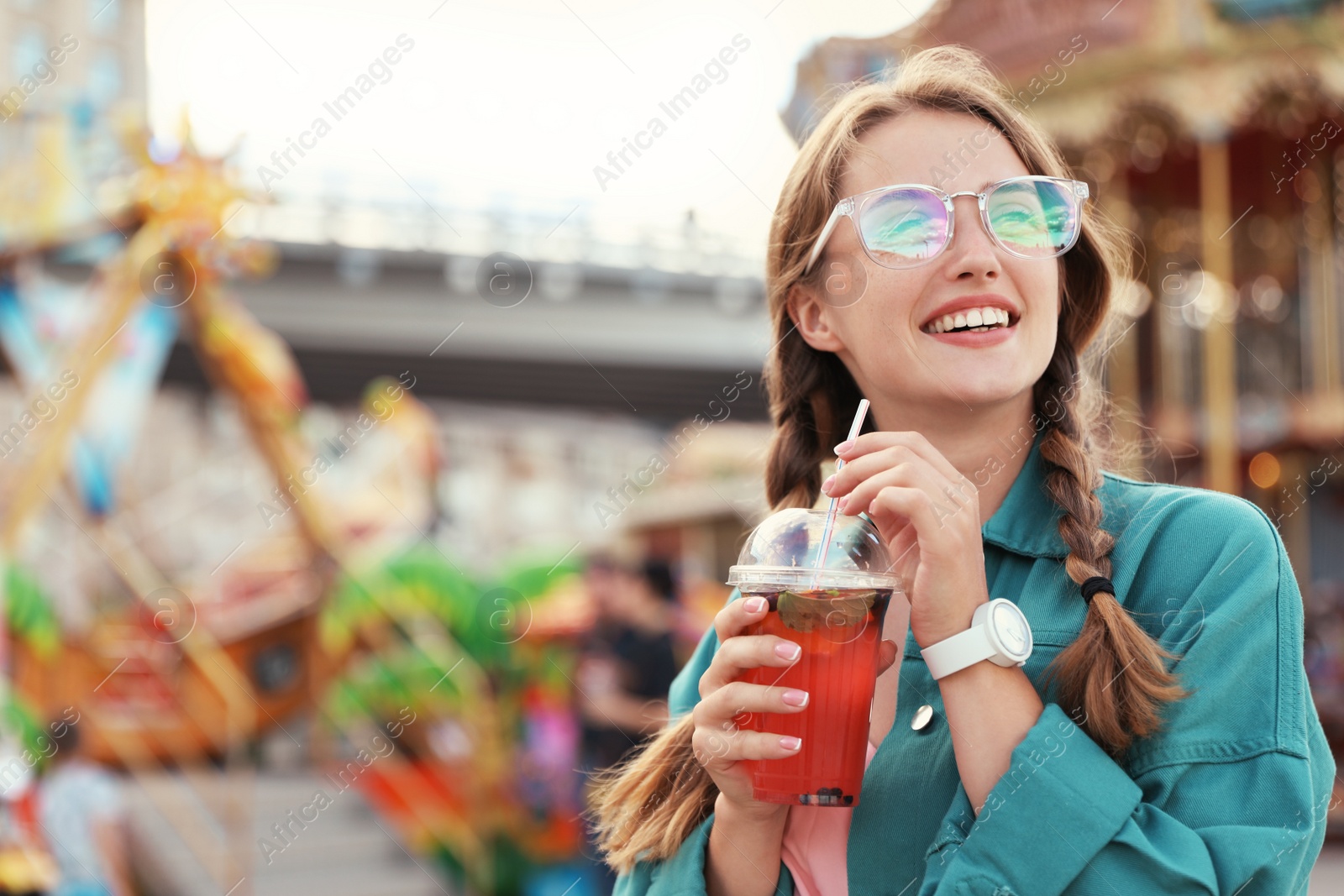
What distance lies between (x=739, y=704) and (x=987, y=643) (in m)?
0.26

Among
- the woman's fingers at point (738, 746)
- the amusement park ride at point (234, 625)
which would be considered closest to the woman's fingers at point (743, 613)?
the woman's fingers at point (738, 746)

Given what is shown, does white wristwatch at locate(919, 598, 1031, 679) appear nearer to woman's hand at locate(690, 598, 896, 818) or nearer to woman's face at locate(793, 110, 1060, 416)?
woman's hand at locate(690, 598, 896, 818)

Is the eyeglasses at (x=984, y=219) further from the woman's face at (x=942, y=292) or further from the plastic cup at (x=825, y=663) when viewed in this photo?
the plastic cup at (x=825, y=663)

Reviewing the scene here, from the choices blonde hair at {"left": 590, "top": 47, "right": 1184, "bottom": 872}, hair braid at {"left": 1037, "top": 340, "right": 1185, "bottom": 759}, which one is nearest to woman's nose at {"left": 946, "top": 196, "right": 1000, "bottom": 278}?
blonde hair at {"left": 590, "top": 47, "right": 1184, "bottom": 872}

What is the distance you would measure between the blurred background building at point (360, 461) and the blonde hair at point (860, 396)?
3497 mm

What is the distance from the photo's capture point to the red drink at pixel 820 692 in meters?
1.23

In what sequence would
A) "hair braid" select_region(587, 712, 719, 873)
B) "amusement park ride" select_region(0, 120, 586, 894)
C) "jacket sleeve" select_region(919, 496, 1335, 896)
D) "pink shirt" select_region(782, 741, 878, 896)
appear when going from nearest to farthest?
1. "jacket sleeve" select_region(919, 496, 1335, 896)
2. "pink shirt" select_region(782, 741, 878, 896)
3. "hair braid" select_region(587, 712, 719, 873)
4. "amusement park ride" select_region(0, 120, 586, 894)

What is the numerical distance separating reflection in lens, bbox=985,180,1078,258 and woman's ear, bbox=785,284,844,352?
0.83ft

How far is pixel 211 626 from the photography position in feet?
28.3

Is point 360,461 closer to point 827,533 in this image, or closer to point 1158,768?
point 827,533

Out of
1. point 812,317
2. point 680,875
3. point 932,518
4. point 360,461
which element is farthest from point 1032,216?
point 360,461

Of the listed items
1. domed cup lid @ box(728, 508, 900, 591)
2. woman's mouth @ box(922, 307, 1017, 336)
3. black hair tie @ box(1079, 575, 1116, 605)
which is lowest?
black hair tie @ box(1079, 575, 1116, 605)

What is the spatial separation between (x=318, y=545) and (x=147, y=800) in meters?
1.98

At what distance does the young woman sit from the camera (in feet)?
3.57
